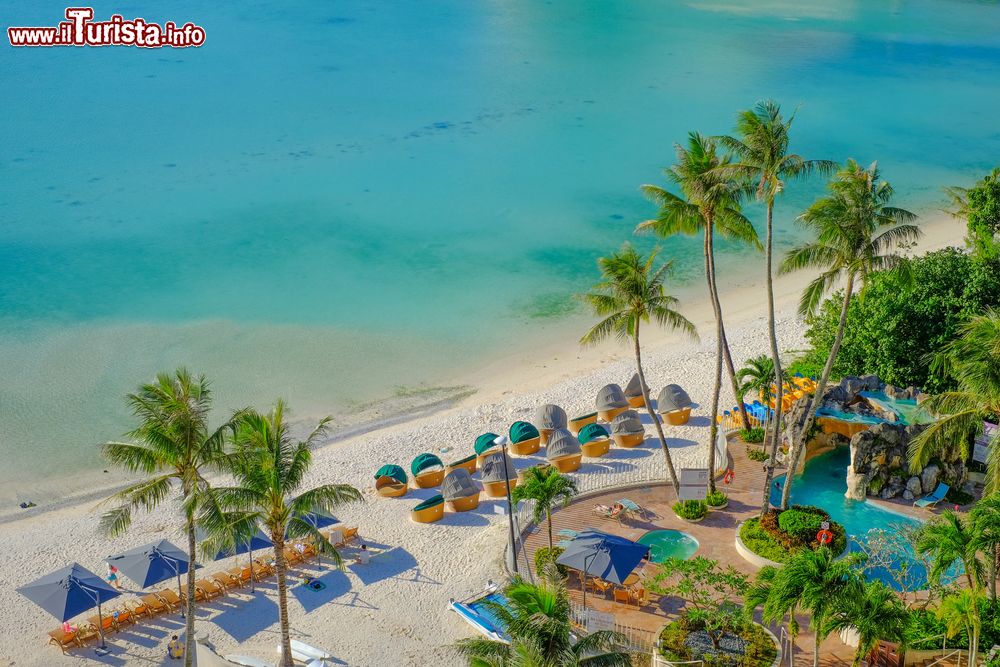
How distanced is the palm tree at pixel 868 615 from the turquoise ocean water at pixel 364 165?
2856 cm

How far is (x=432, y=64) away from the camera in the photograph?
109312 millimetres

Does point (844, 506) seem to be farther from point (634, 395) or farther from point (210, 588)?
point (210, 588)

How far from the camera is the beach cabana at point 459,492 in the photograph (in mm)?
34906

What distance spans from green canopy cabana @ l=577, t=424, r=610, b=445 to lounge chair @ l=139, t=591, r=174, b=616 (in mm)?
15655

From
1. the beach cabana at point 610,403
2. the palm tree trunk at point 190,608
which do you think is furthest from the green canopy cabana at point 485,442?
the palm tree trunk at point 190,608

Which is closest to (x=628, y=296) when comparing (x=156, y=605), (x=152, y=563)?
(x=152, y=563)

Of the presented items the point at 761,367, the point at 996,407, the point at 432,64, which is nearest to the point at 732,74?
the point at 432,64

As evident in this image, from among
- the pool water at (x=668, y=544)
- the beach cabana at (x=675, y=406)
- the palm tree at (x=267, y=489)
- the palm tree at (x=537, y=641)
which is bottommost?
the pool water at (x=668, y=544)

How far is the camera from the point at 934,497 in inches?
1271

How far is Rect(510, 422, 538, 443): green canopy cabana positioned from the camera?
126 feet

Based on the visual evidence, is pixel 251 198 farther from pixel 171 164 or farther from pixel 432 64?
pixel 432 64

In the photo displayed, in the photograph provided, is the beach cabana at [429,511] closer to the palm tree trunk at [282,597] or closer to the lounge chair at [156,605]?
the palm tree trunk at [282,597]

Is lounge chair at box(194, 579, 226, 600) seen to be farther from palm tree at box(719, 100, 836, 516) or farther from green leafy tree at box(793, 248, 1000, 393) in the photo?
green leafy tree at box(793, 248, 1000, 393)

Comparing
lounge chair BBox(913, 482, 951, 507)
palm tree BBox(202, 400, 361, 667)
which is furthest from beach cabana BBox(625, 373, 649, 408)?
palm tree BBox(202, 400, 361, 667)
